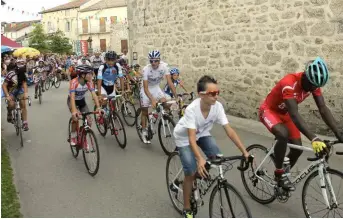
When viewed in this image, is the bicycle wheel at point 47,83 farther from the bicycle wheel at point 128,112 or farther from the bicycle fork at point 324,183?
the bicycle fork at point 324,183

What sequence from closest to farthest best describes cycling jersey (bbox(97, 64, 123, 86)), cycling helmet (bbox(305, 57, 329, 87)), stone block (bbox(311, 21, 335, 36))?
cycling helmet (bbox(305, 57, 329, 87))
stone block (bbox(311, 21, 335, 36))
cycling jersey (bbox(97, 64, 123, 86))

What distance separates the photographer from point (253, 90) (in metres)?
11.1

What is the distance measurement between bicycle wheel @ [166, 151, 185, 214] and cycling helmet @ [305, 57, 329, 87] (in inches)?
66.9

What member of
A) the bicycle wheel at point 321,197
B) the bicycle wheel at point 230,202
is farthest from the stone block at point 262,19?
the bicycle wheel at point 230,202

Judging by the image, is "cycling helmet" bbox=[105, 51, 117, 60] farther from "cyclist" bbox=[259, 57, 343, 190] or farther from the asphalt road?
"cyclist" bbox=[259, 57, 343, 190]

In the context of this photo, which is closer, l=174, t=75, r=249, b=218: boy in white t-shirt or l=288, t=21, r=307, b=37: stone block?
l=174, t=75, r=249, b=218: boy in white t-shirt

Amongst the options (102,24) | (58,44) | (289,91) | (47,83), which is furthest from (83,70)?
(58,44)

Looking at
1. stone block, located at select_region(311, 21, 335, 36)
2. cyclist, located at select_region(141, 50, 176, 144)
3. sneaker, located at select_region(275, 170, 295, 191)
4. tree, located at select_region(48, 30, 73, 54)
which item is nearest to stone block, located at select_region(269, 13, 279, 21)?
stone block, located at select_region(311, 21, 335, 36)

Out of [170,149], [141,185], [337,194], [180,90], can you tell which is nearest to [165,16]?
[180,90]

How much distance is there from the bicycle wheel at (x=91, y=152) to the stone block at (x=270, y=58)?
552 centimetres

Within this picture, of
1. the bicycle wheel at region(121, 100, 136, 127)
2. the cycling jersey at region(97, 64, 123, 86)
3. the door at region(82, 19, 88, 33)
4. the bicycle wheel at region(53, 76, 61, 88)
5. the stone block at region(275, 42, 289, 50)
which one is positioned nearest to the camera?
the cycling jersey at region(97, 64, 123, 86)

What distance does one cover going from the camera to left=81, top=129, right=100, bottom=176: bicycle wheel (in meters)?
6.47

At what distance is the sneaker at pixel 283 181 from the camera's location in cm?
447

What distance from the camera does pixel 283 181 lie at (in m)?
4.54
